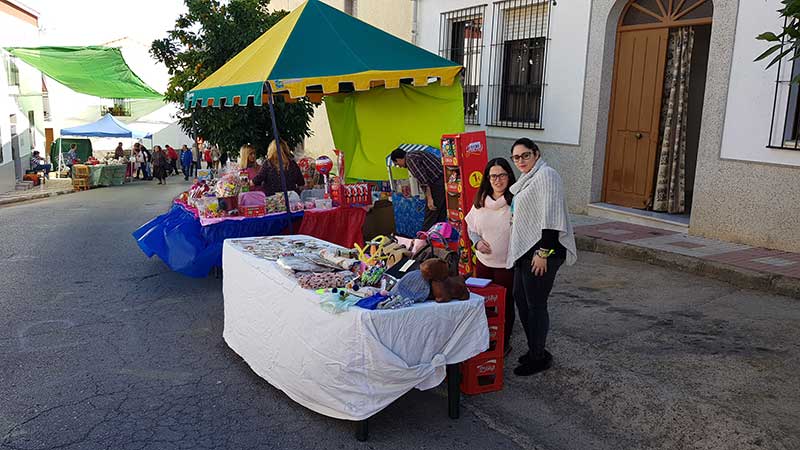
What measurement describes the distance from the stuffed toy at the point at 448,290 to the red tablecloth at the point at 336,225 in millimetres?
3734

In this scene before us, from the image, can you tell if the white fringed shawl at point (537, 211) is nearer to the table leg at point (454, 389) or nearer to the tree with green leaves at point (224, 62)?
the table leg at point (454, 389)

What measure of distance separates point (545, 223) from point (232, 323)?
263 cm

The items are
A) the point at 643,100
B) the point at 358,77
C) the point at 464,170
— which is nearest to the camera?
the point at 464,170

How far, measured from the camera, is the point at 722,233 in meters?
8.28

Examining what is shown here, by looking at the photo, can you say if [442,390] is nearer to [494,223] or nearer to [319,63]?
[494,223]

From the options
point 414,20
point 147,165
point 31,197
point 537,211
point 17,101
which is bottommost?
point 31,197

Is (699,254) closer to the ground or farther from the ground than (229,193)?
closer to the ground

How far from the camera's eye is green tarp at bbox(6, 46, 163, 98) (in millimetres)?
18672

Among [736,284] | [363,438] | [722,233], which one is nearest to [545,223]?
[363,438]

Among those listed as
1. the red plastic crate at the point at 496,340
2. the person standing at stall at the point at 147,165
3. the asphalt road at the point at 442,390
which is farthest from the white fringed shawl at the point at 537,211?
the person standing at stall at the point at 147,165

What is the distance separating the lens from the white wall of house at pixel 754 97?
Result: 759 centimetres

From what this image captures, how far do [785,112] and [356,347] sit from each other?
6.64 meters

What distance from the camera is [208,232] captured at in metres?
6.98

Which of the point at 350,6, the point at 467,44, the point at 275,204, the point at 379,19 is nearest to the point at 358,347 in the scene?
the point at 275,204
